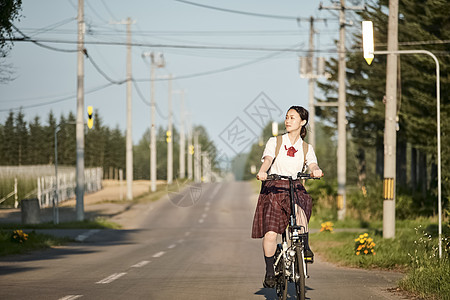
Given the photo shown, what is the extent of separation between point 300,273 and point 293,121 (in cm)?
173

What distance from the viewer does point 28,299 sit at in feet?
30.6

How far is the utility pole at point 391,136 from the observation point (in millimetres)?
18000

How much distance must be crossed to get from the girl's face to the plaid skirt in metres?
0.64

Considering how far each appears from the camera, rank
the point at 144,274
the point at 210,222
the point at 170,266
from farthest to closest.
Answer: the point at 210,222 → the point at 170,266 → the point at 144,274

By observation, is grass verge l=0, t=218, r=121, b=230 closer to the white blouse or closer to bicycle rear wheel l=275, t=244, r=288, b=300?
bicycle rear wheel l=275, t=244, r=288, b=300

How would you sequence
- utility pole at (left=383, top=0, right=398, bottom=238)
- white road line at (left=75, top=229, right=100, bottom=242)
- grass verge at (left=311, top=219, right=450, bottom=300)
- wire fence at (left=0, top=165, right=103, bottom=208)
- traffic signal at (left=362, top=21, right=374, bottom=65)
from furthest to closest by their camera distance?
1. wire fence at (left=0, top=165, right=103, bottom=208)
2. white road line at (left=75, top=229, right=100, bottom=242)
3. utility pole at (left=383, top=0, right=398, bottom=238)
4. traffic signal at (left=362, top=21, right=374, bottom=65)
5. grass verge at (left=311, top=219, right=450, bottom=300)

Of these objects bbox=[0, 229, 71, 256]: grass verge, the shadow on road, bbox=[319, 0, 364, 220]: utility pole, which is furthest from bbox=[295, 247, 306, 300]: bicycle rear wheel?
bbox=[319, 0, 364, 220]: utility pole

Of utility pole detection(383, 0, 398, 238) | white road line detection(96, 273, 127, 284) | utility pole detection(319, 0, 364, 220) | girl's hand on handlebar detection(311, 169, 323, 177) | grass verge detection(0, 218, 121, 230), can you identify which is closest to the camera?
girl's hand on handlebar detection(311, 169, 323, 177)

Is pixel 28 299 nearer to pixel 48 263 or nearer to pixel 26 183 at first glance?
pixel 48 263

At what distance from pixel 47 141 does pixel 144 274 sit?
95509 millimetres

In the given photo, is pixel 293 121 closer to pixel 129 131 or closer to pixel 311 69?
pixel 311 69

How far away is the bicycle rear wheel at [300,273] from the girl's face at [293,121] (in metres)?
1.39

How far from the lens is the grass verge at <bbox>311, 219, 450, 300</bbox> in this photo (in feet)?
33.2

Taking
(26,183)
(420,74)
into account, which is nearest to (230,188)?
(26,183)
